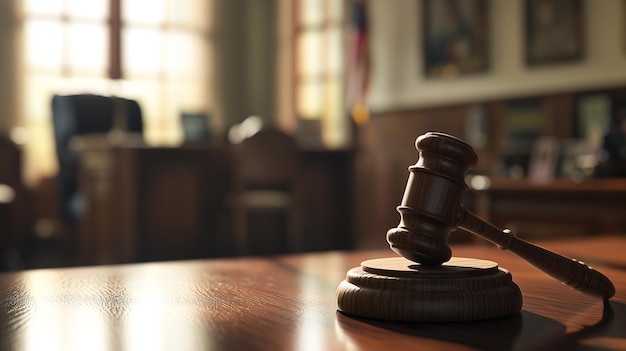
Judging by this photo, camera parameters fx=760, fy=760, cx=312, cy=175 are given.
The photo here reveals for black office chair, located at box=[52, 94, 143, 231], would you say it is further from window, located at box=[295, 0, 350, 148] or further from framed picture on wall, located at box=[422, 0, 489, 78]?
framed picture on wall, located at box=[422, 0, 489, 78]

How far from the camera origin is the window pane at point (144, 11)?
910cm

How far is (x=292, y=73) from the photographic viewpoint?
930 cm

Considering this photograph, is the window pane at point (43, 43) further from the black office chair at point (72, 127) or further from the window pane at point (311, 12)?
the window pane at point (311, 12)

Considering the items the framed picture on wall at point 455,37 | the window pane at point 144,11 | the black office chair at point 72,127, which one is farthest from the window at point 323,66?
the black office chair at point 72,127

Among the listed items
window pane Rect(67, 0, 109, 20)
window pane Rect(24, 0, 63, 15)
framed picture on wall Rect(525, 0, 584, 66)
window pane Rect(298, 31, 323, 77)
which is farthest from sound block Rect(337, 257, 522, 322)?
window pane Rect(67, 0, 109, 20)

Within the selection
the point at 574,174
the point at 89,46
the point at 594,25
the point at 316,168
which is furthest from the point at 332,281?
the point at 89,46

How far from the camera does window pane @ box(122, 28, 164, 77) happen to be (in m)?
9.05

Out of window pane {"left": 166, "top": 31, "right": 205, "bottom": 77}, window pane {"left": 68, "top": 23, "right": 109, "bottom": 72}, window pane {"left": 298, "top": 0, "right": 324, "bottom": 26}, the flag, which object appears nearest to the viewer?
the flag

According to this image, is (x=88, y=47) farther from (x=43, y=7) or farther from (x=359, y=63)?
(x=359, y=63)

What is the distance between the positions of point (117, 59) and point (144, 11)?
715 millimetres

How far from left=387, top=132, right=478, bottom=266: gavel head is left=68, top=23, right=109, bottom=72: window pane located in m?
8.43

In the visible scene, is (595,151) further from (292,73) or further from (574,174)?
(292,73)

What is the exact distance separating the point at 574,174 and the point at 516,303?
4.62 meters

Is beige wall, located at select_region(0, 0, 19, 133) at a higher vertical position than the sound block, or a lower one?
higher
